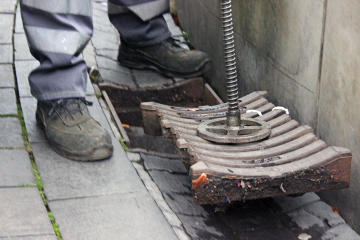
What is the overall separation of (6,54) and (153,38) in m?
0.95

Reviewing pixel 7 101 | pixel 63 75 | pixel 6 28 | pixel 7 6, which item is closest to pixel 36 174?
pixel 63 75

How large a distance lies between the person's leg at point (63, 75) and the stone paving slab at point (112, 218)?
1.07 feet

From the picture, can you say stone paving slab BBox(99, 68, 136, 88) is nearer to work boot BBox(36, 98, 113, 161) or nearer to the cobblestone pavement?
the cobblestone pavement

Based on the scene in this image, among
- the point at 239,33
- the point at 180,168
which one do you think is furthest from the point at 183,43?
the point at 180,168

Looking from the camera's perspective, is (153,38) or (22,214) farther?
(153,38)

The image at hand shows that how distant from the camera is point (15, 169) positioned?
1865 millimetres

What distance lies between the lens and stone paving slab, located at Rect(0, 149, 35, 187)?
1.79 meters

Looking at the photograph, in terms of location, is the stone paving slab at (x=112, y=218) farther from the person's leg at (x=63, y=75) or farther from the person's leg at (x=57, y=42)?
the person's leg at (x=57, y=42)

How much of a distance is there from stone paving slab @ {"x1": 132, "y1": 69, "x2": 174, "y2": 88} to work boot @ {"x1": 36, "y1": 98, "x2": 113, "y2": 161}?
910 millimetres

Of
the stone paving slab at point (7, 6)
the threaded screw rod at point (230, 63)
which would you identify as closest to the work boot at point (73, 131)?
the threaded screw rod at point (230, 63)

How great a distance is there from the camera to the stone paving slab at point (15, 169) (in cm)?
179

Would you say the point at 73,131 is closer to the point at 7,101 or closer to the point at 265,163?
the point at 7,101

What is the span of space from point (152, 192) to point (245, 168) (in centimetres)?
38

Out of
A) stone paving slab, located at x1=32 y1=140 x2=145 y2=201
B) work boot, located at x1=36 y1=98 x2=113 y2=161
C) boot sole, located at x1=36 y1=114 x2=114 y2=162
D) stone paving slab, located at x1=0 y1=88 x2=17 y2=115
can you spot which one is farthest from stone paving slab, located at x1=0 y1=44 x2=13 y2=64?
boot sole, located at x1=36 y1=114 x2=114 y2=162
